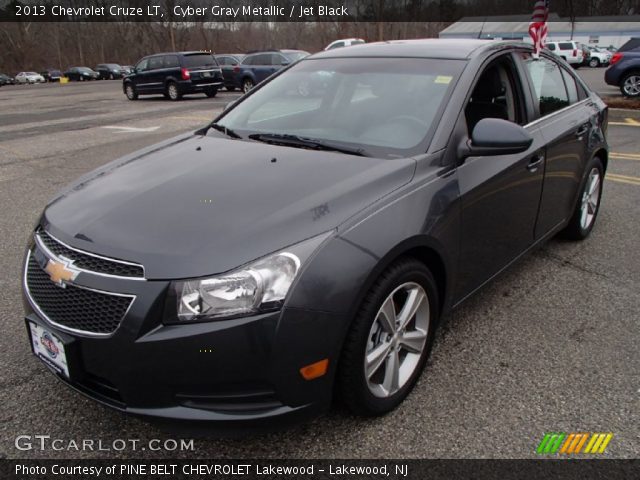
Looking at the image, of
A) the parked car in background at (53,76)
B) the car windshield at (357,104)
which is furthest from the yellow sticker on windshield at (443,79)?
the parked car in background at (53,76)

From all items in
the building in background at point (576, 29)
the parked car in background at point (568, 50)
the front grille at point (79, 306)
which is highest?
the building in background at point (576, 29)

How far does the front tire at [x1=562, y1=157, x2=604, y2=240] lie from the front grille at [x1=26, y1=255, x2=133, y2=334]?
375cm

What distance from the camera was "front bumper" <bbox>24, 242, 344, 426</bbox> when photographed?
6.22ft

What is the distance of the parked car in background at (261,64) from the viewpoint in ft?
68.7

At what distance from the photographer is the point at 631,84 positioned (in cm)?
1441

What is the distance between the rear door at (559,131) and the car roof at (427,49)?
0.35 meters

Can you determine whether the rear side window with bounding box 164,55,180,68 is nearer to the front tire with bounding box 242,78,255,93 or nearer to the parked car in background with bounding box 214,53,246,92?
the parked car in background with bounding box 214,53,246,92

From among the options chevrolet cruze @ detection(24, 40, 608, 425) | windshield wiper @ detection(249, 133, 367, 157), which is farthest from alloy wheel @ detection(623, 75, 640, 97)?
windshield wiper @ detection(249, 133, 367, 157)

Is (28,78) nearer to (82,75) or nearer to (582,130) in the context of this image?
(82,75)

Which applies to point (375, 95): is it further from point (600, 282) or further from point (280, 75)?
point (600, 282)

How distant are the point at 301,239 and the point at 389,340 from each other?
2.28ft

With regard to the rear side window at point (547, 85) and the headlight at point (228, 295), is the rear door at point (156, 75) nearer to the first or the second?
the rear side window at point (547, 85)
